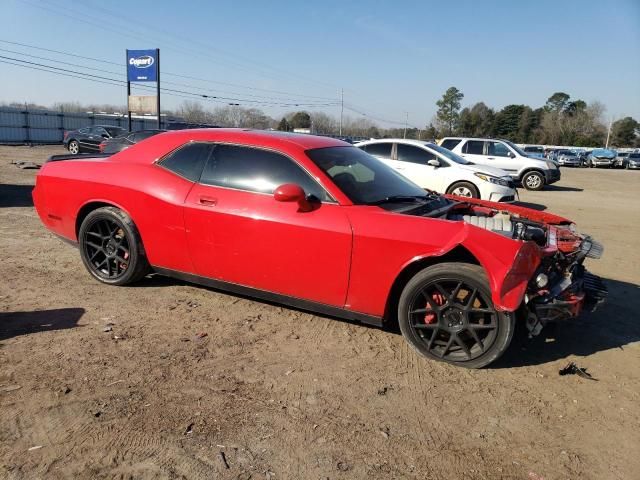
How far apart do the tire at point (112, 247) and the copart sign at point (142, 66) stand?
77.1ft

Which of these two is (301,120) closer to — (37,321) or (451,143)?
(451,143)

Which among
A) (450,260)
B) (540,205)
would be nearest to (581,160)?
(540,205)

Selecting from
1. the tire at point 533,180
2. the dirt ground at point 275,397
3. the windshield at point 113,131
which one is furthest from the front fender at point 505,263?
the windshield at point 113,131

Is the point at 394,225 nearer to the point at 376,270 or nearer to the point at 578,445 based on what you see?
the point at 376,270

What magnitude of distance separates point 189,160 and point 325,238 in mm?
1572

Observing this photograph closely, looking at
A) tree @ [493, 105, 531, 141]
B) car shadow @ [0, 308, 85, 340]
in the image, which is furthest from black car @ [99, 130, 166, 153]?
tree @ [493, 105, 531, 141]

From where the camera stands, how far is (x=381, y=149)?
11734 millimetres

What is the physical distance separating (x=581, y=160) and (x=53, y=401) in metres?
47.0

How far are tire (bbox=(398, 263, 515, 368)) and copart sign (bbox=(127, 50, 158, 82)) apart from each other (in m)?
25.7

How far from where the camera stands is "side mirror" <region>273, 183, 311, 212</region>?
351cm

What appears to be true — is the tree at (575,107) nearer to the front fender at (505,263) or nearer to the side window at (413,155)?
the side window at (413,155)

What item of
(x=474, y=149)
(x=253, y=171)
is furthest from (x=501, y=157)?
(x=253, y=171)

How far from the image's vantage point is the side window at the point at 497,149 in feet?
55.9

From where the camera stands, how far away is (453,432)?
2.68 metres
